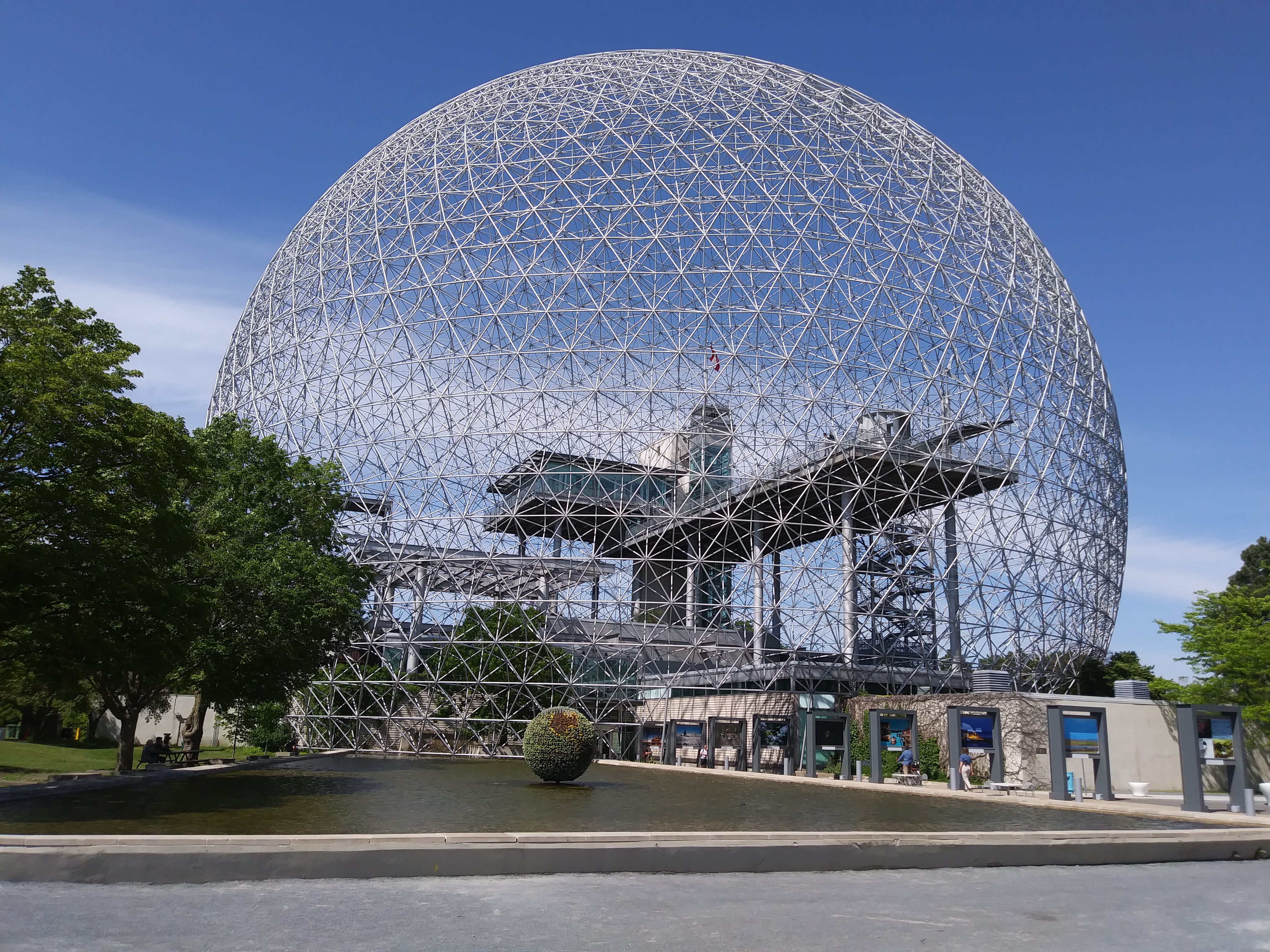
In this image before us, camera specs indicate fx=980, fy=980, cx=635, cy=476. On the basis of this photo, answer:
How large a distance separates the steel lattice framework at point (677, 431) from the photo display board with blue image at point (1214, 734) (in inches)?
542

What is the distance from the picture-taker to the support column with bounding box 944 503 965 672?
108ft

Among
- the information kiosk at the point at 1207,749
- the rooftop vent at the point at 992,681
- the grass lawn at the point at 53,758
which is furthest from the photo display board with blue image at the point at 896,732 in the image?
the grass lawn at the point at 53,758

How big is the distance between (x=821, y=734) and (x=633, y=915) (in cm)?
1931

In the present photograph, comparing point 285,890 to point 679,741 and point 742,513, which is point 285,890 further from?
point 742,513

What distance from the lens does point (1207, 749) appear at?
17250mm

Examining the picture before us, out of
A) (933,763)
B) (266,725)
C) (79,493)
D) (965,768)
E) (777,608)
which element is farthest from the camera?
(266,725)

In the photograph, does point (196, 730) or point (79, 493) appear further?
point (196, 730)

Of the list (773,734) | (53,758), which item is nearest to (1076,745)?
(773,734)

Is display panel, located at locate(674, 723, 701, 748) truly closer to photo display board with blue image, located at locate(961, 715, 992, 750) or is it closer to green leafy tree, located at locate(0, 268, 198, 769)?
photo display board with blue image, located at locate(961, 715, 992, 750)

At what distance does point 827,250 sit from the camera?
3362 centimetres

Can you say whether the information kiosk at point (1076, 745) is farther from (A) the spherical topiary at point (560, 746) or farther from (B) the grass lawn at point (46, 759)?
(B) the grass lawn at point (46, 759)

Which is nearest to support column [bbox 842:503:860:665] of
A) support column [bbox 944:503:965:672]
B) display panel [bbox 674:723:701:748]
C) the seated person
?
support column [bbox 944:503:965:672]

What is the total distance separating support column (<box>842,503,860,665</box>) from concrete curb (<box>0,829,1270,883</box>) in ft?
67.8

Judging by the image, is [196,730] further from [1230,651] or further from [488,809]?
[1230,651]
